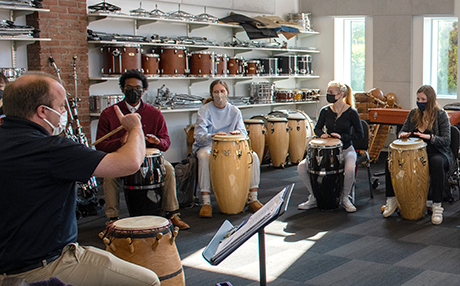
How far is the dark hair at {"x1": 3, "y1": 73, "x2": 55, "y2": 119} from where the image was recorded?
199cm

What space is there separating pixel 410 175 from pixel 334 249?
41.2 inches

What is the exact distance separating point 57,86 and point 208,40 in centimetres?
563

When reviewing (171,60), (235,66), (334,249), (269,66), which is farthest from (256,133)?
(334,249)

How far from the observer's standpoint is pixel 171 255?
261 cm

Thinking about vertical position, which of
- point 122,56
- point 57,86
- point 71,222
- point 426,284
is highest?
point 122,56

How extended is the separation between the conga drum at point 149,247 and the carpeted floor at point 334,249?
2.21 ft

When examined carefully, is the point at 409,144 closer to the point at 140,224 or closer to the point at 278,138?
the point at 140,224

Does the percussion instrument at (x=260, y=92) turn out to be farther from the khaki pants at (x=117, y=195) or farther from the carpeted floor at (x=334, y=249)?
the khaki pants at (x=117, y=195)

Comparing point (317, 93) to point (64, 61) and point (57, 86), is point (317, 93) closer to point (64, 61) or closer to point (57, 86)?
point (64, 61)

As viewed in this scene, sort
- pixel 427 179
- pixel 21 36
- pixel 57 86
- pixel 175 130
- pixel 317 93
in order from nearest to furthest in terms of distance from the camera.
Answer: pixel 57 86
pixel 427 179
pixel 21 36
pixel 175 130
pixel 317 93

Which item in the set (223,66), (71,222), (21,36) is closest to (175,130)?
(223,66)

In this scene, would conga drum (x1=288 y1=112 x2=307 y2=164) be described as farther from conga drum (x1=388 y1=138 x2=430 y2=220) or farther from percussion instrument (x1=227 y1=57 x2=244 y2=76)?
conga drum (x1=388 y1=138 x2=430 y2=220)

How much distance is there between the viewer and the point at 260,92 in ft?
26.9

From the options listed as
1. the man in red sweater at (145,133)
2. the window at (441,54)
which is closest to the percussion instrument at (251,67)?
the window at (441,54)
